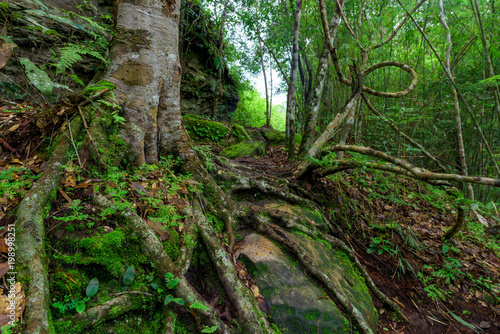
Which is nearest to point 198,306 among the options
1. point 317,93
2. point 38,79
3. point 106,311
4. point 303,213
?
point 106,311

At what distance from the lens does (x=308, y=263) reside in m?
2.44

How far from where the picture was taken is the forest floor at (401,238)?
204cm

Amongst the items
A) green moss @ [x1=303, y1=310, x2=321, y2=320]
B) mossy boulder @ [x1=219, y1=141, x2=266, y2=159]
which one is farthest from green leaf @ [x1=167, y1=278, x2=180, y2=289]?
mossy boulder @ [x1=219, y1=141, x2=266, y2=159]

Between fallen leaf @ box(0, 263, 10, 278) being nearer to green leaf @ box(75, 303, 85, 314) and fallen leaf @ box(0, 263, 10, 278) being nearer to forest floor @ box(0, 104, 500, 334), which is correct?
forest floor @ box(0, 104, 500, 334)

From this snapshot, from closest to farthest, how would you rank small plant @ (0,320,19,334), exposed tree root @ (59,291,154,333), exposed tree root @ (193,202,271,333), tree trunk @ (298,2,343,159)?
1. small plant @ (0,320,19,334)
2. exposed tree root @ (59,291,154,333)
3. exposed tree root @ (193,202,271,333)
4. tree trunk @ (298,2,343,159)

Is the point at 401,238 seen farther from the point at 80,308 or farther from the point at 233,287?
the point at 80,308

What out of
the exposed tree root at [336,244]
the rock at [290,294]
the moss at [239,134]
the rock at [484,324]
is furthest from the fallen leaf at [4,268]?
the moss at [239,134]

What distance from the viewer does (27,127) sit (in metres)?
2.18

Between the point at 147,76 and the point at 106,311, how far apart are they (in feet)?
7.55

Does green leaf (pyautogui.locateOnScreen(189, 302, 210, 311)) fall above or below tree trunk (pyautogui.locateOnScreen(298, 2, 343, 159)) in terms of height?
below

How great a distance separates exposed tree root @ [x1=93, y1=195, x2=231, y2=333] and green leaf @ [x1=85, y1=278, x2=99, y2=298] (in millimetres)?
328

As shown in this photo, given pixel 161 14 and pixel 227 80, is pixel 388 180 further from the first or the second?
pixel 227 80

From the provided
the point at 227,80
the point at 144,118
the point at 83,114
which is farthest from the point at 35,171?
the point at 227,80

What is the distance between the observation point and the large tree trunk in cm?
241
